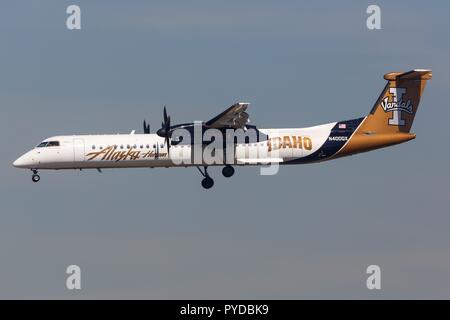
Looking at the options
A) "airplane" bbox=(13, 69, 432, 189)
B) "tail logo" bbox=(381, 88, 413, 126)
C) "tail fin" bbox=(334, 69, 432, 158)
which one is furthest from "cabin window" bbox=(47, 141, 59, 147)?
"tail logo" bbox=(381, 88, 413, 126)

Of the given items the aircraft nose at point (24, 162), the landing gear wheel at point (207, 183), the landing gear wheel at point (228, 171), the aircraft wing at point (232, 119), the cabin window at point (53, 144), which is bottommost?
the landing gear wheel at point (207, 183)

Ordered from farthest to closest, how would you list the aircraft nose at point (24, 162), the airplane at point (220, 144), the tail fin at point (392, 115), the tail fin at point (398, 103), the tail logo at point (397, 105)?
the tail logo at point (397, 105)
the tail fin at point (398, 103)
the tail fin at point (392, 115)
the aircraft nose at point (24, 162)
the airplane at point (220, 144)

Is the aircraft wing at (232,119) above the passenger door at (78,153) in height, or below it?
above

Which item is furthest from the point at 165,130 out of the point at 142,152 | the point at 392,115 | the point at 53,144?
the point at 392,115

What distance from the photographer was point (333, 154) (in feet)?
185

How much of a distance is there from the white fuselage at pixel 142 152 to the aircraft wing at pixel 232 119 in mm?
1081

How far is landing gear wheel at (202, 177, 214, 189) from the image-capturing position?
186 feet

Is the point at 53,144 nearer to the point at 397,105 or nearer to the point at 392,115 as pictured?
the point at 392,115

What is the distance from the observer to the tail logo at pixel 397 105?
5728 centimetres

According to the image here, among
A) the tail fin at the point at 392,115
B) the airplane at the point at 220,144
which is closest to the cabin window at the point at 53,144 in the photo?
the airplane at the point at 220,144

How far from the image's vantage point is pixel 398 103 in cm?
5762

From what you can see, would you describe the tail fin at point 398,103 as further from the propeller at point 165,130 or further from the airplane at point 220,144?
the propeller at point 165,130

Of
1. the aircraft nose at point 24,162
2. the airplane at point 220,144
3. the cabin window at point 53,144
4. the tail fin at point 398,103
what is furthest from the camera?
the tail fin at point 398,103
